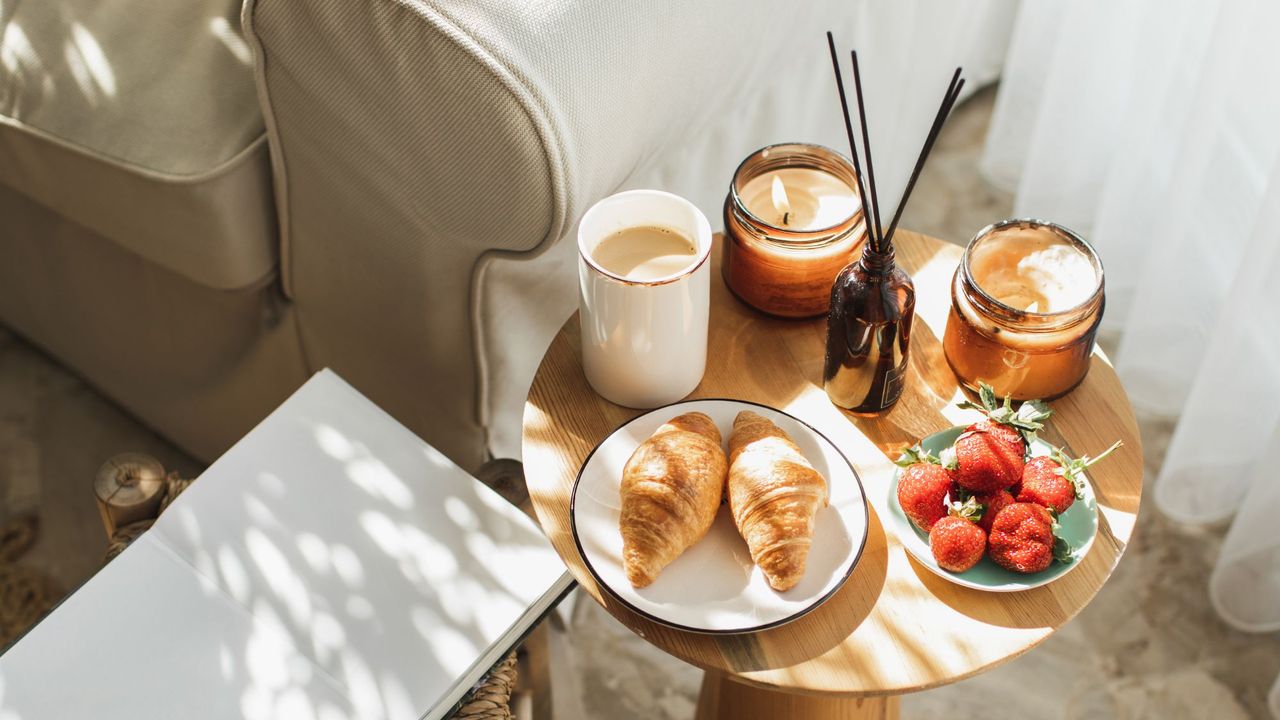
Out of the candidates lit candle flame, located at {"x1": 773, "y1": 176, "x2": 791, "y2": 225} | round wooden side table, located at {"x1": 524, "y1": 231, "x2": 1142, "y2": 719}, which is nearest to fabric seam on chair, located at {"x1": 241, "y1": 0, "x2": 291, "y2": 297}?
round wooden side table, located at {"x1": 524, "y1": 231, "x2": 1142, "y2": 719}

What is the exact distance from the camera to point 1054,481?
2.28ft

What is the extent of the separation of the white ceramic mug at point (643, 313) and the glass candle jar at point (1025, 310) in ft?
0.61

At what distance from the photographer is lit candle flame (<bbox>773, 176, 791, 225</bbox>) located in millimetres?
818

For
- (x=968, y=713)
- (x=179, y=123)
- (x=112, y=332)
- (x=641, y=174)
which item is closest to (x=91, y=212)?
(x=179, y=123)

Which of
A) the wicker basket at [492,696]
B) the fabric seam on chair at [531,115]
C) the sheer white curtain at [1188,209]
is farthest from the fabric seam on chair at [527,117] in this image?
the sheer white curtain at [1188,209]

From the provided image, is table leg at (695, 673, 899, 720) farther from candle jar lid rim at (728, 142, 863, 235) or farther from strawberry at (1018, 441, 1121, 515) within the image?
candle jar lid rim at (728, 142, 863, 235)

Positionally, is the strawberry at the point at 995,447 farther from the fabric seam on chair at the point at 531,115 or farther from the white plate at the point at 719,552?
the fabric seam on chair at the point at 531,115

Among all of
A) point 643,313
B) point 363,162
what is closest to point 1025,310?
point 643,313

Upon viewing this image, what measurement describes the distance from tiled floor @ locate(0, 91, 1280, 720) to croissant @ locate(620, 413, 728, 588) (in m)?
0.55

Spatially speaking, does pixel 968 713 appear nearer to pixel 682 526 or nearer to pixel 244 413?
pixel 682 526

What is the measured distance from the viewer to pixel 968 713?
1175 millimetres

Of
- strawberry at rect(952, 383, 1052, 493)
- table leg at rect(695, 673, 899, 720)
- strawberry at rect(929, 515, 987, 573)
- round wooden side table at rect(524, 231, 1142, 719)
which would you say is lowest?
table leg at rect(695, 673, 899, 720)

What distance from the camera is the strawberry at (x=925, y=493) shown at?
2.31 feet

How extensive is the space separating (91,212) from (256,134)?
22 centimetres
